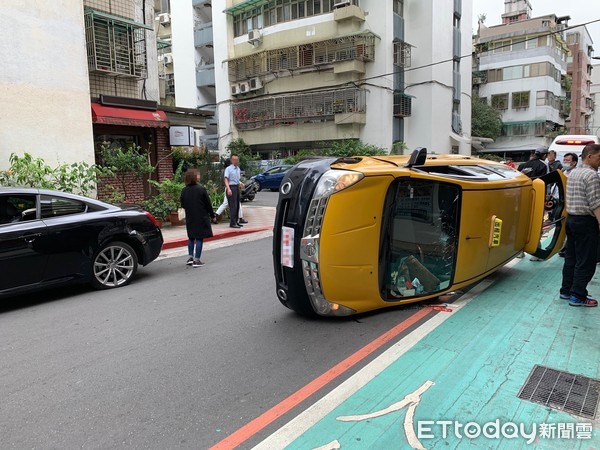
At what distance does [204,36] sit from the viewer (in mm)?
38188

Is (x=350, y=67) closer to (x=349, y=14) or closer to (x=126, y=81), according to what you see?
(x=349, y=14)

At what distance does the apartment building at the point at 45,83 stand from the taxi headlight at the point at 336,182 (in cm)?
878

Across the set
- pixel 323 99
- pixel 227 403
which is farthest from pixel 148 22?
pixel 323 99

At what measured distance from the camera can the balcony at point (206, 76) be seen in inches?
1505

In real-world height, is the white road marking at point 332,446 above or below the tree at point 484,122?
below

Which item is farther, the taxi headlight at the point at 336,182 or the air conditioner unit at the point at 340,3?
the air conditioner unit at the point at 340,3

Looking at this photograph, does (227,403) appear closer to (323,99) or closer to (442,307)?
(442,307)

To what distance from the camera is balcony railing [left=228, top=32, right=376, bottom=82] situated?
28812 millimetres

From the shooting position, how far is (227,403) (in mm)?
3158

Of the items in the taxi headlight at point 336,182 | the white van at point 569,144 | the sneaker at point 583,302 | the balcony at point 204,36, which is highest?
the balcony at point 204,36

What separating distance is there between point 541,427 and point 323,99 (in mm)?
29097

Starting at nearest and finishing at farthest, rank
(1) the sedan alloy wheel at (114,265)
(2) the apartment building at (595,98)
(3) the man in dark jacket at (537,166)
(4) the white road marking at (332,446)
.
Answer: (4) the white road marking at (332,446) < (1) the sedan alloy wheel at (114,265) < (3) the man in dark jacket at (537,166) < (2) the apartment building at (595,98)

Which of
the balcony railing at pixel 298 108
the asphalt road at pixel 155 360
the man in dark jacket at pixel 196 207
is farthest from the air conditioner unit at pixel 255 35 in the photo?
the asphalt road at pixel 155 360

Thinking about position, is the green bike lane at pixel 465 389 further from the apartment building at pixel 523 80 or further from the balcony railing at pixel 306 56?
the apartment building at pixel 523 80
